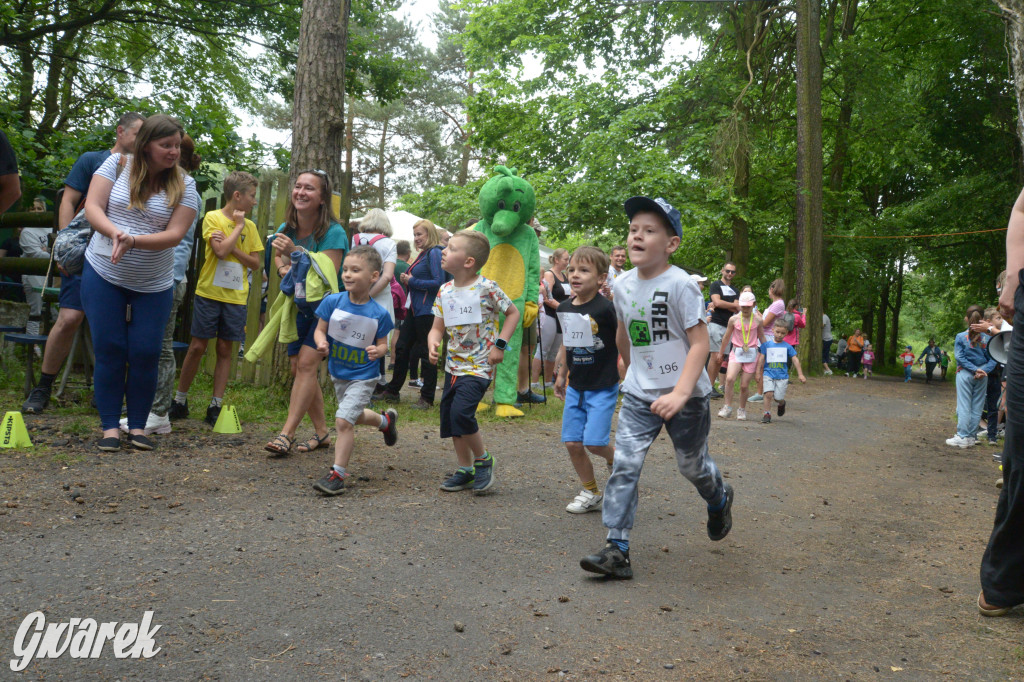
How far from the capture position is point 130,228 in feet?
18.4

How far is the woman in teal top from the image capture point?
20.1 feet

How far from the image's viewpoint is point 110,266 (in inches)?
220

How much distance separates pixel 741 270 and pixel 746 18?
6615mm

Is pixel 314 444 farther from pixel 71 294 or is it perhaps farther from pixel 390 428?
pixel 71 294

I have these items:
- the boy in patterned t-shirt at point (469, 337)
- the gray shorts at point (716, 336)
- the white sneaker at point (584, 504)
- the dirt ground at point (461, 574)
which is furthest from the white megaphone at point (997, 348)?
the gray shorts at point (716, 336)

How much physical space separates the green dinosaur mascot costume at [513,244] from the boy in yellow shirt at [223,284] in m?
2.58

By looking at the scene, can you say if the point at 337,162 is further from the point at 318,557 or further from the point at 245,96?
the point at 245,96

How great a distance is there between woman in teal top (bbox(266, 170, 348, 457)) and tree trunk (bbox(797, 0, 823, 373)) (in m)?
15.5

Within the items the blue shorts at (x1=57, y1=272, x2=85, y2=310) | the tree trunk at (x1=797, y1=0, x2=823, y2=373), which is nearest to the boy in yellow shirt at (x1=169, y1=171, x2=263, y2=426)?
the blue shorts at (x1=57, y1=272, x2=85, y2=310)

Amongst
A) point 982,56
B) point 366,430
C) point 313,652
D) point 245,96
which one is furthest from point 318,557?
point 982,56

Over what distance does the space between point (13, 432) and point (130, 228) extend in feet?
5.43

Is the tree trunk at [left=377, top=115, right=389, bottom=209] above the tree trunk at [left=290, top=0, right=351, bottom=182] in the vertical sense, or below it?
above

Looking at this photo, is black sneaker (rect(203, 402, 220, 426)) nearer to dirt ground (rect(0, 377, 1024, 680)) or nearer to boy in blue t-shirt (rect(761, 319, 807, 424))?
dirt ground (rect(0, 377, 1024, 680))

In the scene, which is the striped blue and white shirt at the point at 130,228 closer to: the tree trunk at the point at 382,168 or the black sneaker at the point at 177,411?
the black sneaker at the point at 177,411
